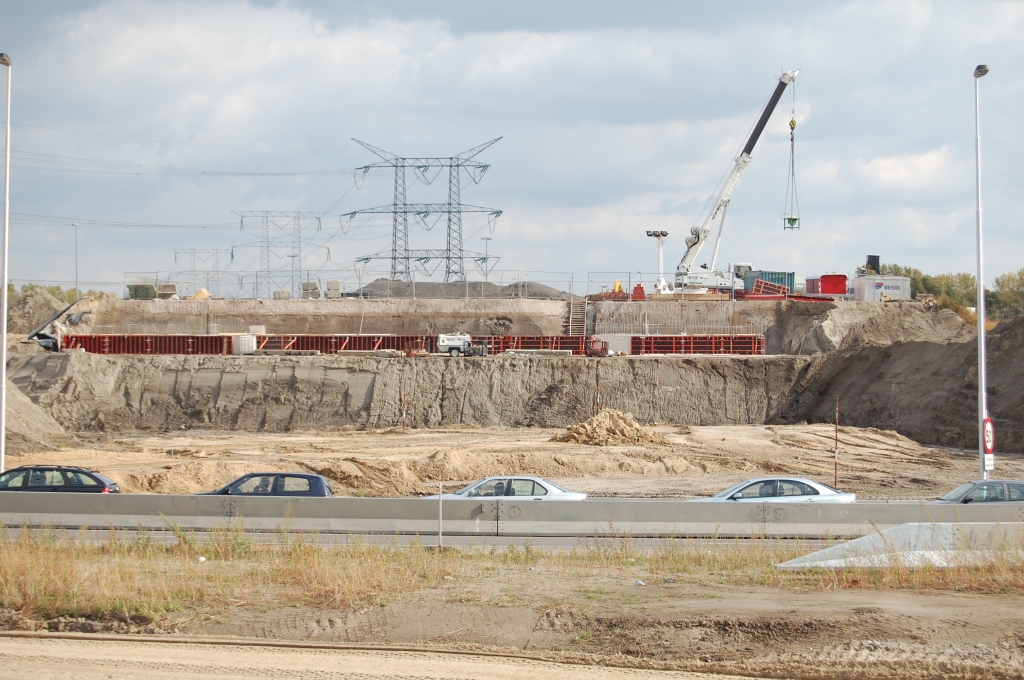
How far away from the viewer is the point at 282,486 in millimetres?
16688

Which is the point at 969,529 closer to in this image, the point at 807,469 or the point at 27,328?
the point at 807,469

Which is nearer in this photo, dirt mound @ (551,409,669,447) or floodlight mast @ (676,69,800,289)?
dirt mound @ (551,409,669,447)

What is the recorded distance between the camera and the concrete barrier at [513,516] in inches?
597

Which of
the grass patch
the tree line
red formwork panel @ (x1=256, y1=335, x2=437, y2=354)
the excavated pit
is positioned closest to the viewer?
the grass patch

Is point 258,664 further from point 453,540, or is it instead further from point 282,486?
point 282,486

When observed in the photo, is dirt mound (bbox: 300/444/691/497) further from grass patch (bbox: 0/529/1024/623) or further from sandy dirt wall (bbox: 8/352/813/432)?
sandy dirt wall (bbox: 8/352/813/432)

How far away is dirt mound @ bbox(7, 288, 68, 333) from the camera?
64.9 m

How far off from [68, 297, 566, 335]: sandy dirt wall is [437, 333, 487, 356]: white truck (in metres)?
9.90

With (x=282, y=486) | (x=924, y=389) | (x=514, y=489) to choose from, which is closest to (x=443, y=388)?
(x=924, y=389)

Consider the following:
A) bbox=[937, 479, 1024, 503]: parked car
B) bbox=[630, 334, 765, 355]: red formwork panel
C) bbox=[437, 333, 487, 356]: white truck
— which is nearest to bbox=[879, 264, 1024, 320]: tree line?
bbox=[630, 334, 765, 355]: red formwork panel

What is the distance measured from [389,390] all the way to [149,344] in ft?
60.0

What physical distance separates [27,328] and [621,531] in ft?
210

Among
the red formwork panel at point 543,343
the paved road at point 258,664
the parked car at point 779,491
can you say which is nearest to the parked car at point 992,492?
the parked car at point 779,491

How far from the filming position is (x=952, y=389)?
3694 centimetres
